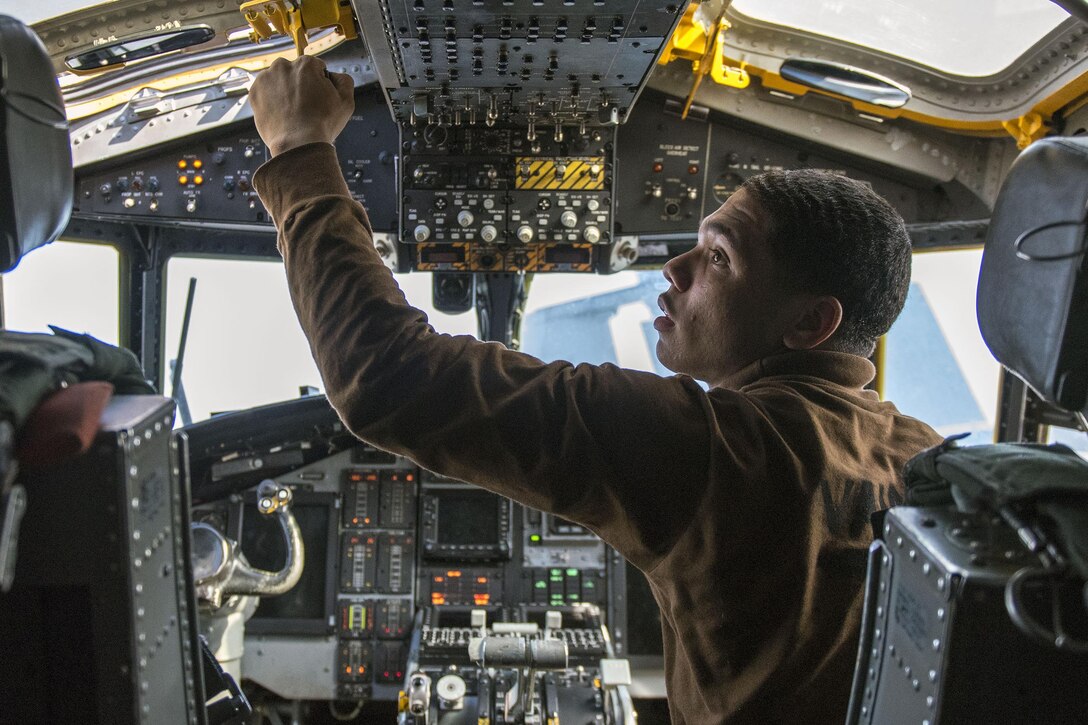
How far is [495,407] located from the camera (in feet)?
4.25

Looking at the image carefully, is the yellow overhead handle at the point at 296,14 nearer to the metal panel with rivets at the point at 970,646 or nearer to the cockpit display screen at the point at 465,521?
the metal panel with rivets at the point at 970,646

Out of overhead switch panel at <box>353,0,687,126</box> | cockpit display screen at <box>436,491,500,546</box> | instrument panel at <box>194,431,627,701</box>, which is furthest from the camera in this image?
cockpit display screen at <box>436,491,500,546</box>

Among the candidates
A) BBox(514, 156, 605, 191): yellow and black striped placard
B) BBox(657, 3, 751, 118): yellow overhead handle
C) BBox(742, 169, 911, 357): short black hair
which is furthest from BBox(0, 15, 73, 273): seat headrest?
BBox(657, 3, 751, 118): yellow overhead handle

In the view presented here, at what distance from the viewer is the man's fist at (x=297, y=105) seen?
4.86ft

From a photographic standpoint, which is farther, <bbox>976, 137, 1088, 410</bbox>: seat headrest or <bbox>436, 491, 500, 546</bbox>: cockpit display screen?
<bbox>436, 491, 500, 546</bbox>: cockpit display screen

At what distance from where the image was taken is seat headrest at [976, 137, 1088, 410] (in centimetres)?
100

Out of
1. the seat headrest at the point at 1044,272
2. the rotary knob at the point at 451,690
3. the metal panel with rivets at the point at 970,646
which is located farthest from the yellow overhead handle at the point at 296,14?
the rotary knob at the point at 451,690

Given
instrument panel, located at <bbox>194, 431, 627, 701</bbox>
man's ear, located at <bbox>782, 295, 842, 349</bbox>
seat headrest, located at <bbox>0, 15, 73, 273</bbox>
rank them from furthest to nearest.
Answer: instrument panel, located at <bbox>194, 431, 627, 701</bbox> < man's ear, located at <bbox>782, 295, 842, 349</bbox> < seat headrest, located at <bbox>0, 15, 73, 273</bbox>

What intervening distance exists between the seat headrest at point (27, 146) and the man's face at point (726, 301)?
103 centimetres

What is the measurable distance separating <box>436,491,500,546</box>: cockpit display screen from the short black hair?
2992mm

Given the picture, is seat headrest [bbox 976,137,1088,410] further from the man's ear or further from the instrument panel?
the instrument panel

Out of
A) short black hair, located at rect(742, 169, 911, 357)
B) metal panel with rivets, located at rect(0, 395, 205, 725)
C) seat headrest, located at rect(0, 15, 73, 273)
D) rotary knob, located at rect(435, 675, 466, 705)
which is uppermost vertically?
seat headrest, located at rect(0, 15, 73, 273)

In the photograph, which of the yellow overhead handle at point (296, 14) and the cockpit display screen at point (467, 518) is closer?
the yellow overhead handle at point (296, 14)

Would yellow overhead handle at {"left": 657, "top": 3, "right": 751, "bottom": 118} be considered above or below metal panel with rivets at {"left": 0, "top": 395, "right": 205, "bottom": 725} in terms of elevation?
above
